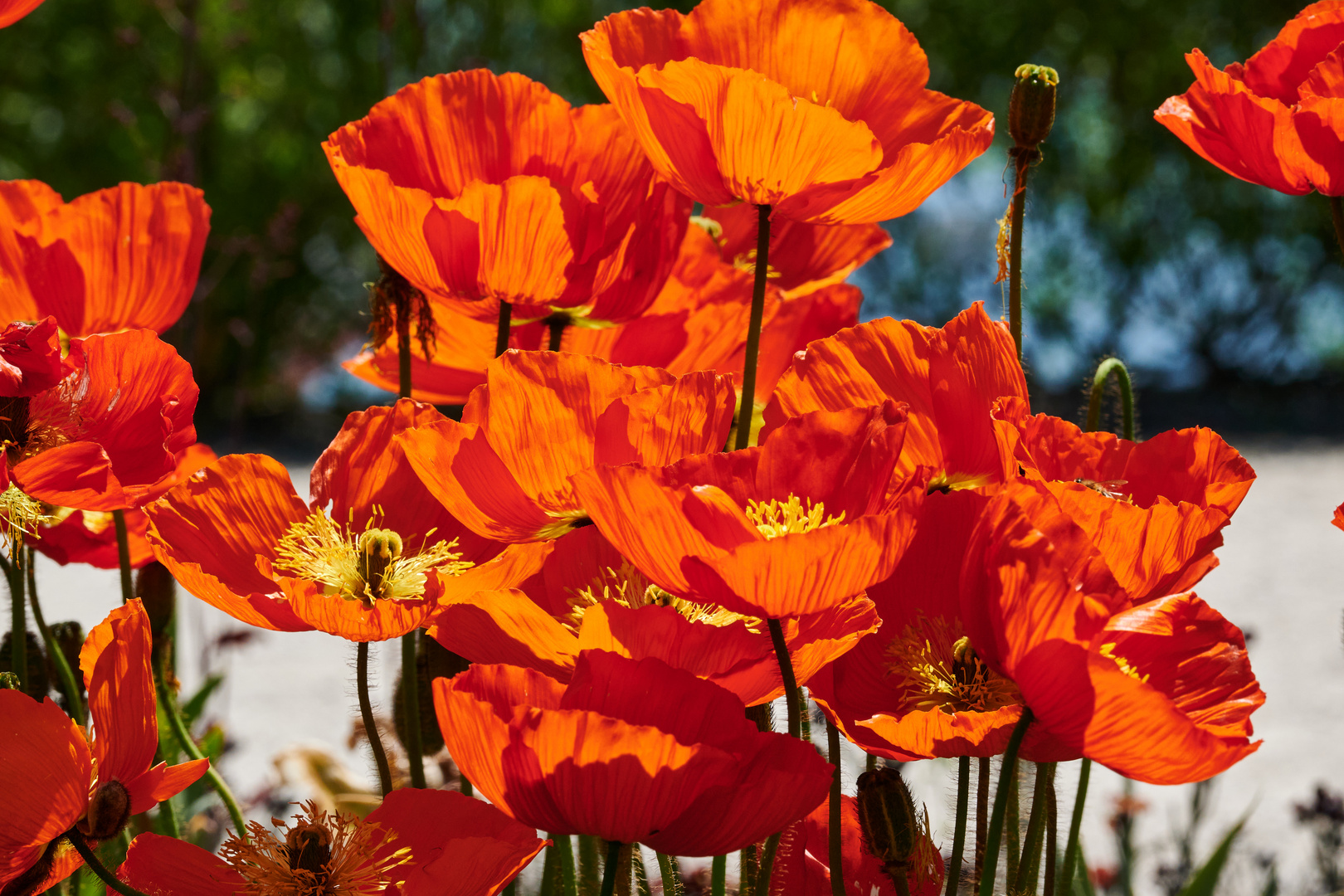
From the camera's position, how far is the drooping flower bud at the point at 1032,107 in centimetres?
62

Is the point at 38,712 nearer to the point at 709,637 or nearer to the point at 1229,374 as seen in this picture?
the point at 709,637

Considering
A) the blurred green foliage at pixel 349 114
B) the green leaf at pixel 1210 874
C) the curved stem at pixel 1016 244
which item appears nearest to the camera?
the curved stem at pixel 1016 244

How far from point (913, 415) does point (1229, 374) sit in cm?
657

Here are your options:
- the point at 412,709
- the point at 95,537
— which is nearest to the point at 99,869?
the point at 412,709

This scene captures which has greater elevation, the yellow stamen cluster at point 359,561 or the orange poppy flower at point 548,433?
the orange poppy flower at point 548,433

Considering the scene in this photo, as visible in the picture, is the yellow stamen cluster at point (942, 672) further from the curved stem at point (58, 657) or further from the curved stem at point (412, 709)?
the curved stem at point (58, 657)

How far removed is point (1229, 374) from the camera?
656 cm

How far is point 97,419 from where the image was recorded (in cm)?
58

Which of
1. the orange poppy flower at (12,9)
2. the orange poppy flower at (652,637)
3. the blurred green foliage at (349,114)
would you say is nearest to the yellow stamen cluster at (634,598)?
the orange poppy flower at (652,637)

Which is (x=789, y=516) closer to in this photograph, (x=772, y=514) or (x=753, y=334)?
(x=772, y=514)

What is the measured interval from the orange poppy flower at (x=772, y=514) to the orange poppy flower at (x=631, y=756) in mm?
34

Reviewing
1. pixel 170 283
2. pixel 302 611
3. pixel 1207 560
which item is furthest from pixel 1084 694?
pixel 170 283

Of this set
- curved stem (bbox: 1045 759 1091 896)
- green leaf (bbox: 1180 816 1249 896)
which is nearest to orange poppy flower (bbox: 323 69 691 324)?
curved stem (bbox: 1045 759 1091 896)

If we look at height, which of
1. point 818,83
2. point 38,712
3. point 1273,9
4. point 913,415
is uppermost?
point 1273,9
